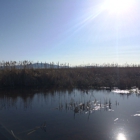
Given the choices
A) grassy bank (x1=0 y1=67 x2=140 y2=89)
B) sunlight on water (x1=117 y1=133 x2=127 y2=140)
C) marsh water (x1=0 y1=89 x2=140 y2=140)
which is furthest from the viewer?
grassy bank (x1=0 y1=67 x2=140 y2=89)

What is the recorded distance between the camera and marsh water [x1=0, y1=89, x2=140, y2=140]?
5.86 m

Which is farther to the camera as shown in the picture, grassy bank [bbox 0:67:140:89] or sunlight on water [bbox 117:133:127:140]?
grassy bank [bbox 0:67:140:89]

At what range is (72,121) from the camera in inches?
284

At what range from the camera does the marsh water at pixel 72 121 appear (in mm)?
5863

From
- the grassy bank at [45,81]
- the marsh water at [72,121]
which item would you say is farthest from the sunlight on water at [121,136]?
the grassy bank at [45,81]

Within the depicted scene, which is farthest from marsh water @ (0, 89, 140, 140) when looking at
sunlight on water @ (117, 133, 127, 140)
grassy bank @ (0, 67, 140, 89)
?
grassy bank @ (0, 67, 140, 89)

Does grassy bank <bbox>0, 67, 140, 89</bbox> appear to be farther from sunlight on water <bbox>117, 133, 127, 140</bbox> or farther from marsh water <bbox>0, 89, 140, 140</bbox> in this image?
sunlight on water <bbox>117, 133, 127, 140</bbox>

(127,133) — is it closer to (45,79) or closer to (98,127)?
(98,127)

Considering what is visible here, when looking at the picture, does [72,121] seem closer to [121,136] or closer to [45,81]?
[121,136]

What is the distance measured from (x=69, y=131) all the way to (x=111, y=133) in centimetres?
132

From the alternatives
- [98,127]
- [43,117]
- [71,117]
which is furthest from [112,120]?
[43,117]

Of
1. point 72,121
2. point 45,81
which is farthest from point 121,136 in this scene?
point 45,81

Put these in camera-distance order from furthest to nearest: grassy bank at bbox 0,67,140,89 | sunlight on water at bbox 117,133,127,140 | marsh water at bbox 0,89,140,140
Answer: grassy bank at bbox 0,67,140,89 < marsh water at bbox 0,89,140,140 < sunlight on water at bbox 117,133,127,140

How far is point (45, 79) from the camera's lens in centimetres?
1681
